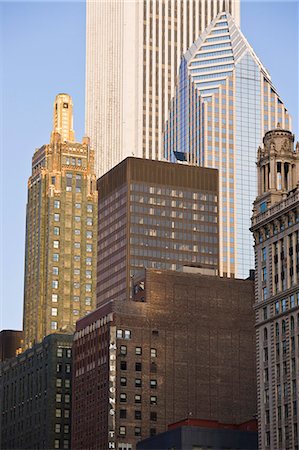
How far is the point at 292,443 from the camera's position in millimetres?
198875

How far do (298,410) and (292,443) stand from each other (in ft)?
16.6

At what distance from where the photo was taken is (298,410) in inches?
7825
